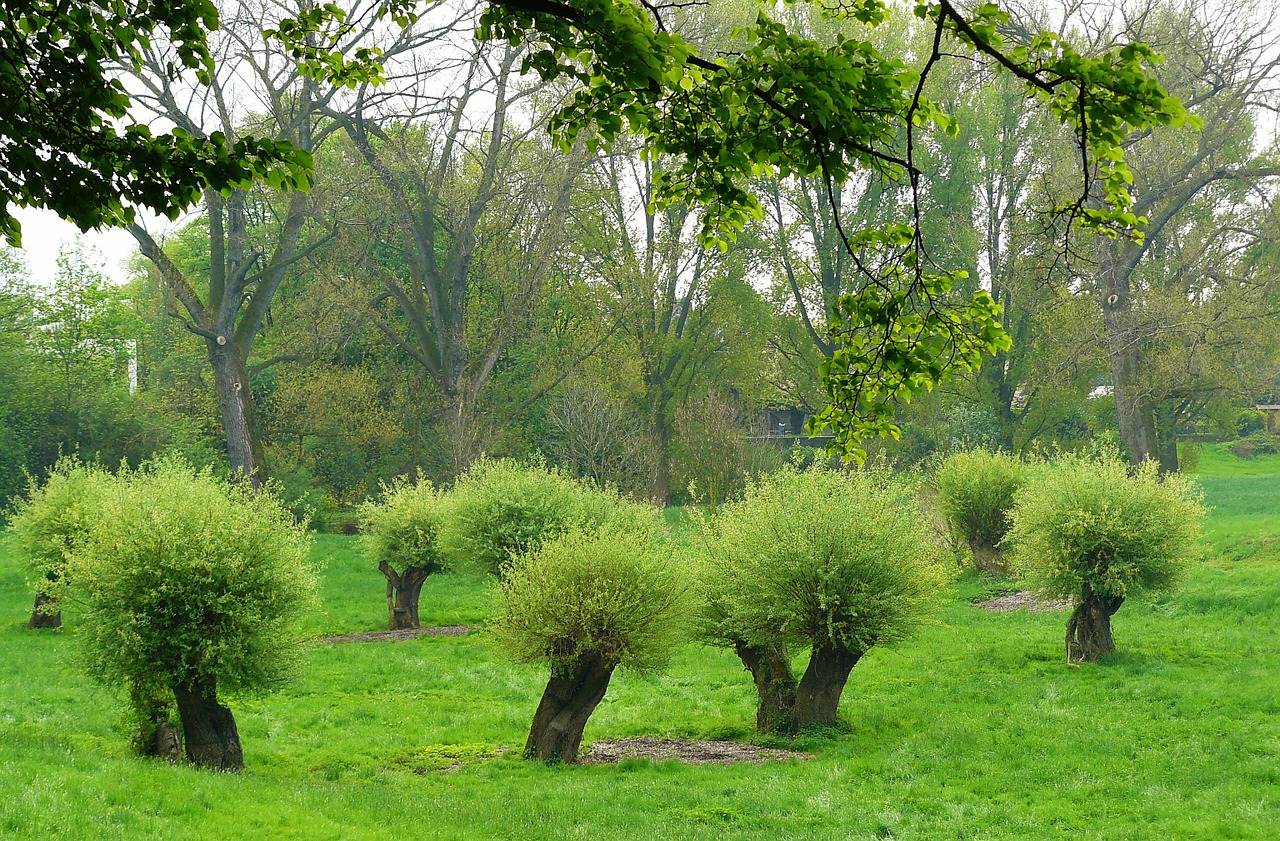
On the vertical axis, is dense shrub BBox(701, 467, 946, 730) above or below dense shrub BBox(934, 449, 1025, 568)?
below

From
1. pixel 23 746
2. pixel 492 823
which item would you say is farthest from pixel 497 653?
pixel 23 746

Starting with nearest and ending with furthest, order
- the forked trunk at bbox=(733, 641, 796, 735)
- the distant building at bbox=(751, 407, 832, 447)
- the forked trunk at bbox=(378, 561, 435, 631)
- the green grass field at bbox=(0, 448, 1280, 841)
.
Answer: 1. the green grass field at bbox=(0, 448, 1280, 841)
2. the forked trunk at bbox=(733, 641, 796, 735)
3. the forked trunk at bbox=(378, 561, 435, 631)
4. the distant building at bbox=(751, 407, 832, 447)

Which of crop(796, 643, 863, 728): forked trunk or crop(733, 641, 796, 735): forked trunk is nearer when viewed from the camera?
crop(796, 643, 863, 728): forked trunk

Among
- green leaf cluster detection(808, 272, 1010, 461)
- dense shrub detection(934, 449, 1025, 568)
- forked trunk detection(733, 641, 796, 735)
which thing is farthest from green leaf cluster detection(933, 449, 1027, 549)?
green leaf cluster detection(808, 272, 1010, 461)

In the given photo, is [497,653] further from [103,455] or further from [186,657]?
[103,455]

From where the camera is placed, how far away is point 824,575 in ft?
48.6

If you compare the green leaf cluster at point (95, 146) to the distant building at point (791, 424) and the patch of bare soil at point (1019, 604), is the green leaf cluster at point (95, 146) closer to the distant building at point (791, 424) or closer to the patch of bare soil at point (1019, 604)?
the patch of bare soil at point (1019, 604)

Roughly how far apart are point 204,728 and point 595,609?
5.13 meters

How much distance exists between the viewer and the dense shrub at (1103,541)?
712 inches

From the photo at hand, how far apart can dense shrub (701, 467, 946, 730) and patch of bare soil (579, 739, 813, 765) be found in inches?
38.0

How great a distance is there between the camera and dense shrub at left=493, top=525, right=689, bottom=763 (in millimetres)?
14211

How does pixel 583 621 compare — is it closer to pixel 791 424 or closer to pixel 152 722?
pixel 152 722

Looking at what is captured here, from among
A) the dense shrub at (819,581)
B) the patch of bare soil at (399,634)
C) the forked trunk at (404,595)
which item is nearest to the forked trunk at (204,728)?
the dense shrub at (819,581)

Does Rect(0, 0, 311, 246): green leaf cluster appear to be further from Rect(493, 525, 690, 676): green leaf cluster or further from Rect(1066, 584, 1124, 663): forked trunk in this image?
Rect(1066, 584, 1124, 663): forked trunk
